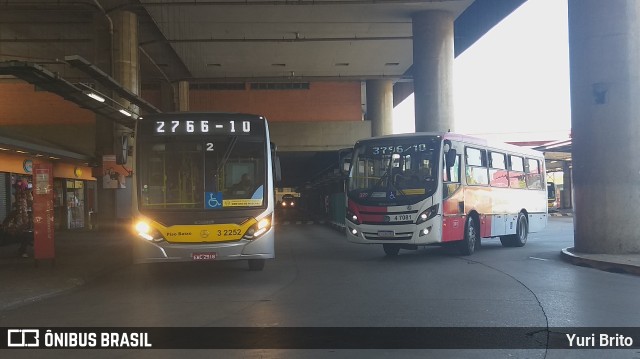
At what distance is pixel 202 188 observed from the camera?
35.3ft

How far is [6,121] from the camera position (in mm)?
36094

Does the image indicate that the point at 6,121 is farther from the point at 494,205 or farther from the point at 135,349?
the point at 135,349

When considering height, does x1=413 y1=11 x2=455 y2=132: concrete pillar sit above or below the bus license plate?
above

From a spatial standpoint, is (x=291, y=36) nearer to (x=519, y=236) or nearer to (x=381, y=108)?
(x=381, y=108)

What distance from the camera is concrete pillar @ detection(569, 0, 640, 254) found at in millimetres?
12828

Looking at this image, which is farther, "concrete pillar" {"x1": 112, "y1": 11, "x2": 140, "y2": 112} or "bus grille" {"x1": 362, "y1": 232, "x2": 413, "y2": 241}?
"concrete pillar" {"x1": 112, "y1": 11, "x2": 140, "y2": 112}

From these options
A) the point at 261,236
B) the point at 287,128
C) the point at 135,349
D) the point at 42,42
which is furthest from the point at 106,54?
the point at 135,349

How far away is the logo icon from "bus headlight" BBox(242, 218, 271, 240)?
4.30 metres

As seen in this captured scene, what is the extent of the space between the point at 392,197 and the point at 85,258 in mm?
8371

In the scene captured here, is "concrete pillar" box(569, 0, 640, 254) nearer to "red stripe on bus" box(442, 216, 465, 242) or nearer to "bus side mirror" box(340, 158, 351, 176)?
"red stripe on bus" box(442, 216, 465, 242)

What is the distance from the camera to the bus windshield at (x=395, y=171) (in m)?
13.5

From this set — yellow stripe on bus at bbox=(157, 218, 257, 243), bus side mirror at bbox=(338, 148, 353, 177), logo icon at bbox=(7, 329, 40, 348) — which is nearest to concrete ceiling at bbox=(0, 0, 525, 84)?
bus side mirror at bbox=(338, 148, 353, 177)

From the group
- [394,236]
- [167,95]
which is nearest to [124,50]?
[167,95]

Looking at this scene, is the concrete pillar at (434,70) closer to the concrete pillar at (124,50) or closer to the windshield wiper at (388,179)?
the windshield wiper at (388,179)
